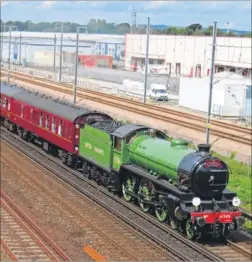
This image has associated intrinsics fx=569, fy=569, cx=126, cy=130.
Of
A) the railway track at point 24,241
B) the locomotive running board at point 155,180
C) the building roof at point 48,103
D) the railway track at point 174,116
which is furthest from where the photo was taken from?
the railway track at point 174,116

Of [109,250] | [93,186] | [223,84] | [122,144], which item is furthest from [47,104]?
[223,84]

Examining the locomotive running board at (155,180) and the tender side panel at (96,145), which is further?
the tender side panel at (96,145)

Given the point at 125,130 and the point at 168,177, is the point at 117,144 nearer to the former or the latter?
the point at 125,130

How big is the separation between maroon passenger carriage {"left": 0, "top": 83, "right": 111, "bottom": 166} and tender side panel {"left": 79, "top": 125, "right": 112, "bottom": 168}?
0.83 meters

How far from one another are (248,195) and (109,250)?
28.4 ft

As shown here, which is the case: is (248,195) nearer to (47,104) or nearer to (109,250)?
(109,250)

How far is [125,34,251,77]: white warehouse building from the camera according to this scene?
69.6 metres

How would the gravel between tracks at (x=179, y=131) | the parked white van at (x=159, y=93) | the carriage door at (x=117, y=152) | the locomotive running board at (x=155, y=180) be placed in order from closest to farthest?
the locomotive running board at (x=155, y=180) < the carriage door at (x=117, y=152) < the gravel between tracks at (x=179, y=131) < the parked white van at (x=159, y=93)

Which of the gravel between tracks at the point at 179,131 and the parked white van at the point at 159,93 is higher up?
the parked white van at the point at 159,93

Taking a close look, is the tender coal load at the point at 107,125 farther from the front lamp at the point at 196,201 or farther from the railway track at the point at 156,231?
the front lamp at the point at 196,201

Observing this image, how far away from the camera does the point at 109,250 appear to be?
1487 cm

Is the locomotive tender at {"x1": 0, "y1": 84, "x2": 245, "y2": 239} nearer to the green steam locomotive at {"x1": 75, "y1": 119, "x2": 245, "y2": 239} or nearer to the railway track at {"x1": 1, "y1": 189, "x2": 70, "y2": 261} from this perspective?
the green steam locomotive at {"x1": 75, "y1": 119, "x2": 245, "y2": 239}

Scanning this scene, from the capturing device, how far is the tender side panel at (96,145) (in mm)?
20809

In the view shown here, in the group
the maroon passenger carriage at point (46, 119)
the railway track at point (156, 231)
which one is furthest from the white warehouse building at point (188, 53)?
the railway track at point (156, 231)
